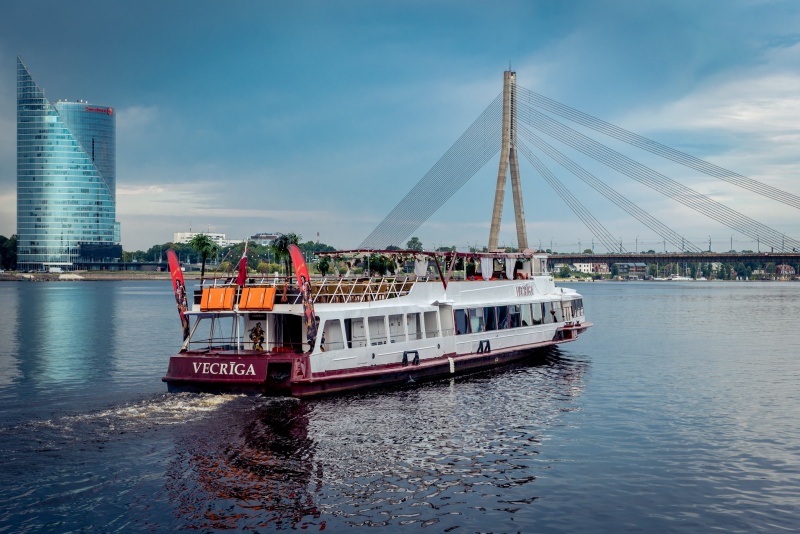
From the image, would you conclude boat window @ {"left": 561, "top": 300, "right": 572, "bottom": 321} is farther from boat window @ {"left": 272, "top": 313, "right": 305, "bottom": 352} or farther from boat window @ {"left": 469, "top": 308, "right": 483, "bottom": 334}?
Answer: boat window @ {"left": 272, "top": 313, "right": 305, "bottom": 352}

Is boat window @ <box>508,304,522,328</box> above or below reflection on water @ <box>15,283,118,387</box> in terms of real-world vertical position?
above

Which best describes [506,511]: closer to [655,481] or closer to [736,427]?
[655,481]

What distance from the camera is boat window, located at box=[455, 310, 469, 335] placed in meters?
33.7

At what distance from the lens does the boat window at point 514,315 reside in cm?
3728

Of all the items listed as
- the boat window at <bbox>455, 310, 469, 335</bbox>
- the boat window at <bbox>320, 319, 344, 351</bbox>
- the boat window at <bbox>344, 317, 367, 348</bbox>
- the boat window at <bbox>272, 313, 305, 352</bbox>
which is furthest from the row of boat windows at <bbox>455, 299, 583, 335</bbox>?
the boat window at <bbox>272, 313, 305, 352</bbox>

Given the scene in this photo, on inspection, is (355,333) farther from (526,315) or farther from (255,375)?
(526,315)

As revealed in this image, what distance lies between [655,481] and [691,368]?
2166cm

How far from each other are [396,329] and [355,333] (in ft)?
9.06

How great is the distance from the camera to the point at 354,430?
2264 centimetres

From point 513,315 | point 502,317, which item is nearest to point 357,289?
point 502,317

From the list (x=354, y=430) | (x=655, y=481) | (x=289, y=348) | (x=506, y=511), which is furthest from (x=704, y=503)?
(x=289, y=348)

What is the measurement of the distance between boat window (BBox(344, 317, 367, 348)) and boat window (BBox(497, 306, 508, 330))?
9.48 meters

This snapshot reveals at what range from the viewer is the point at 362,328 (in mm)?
Answer: 29359

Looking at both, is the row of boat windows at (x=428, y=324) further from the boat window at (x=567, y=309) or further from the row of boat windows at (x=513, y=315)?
the boat window at (x=567, y=309)
